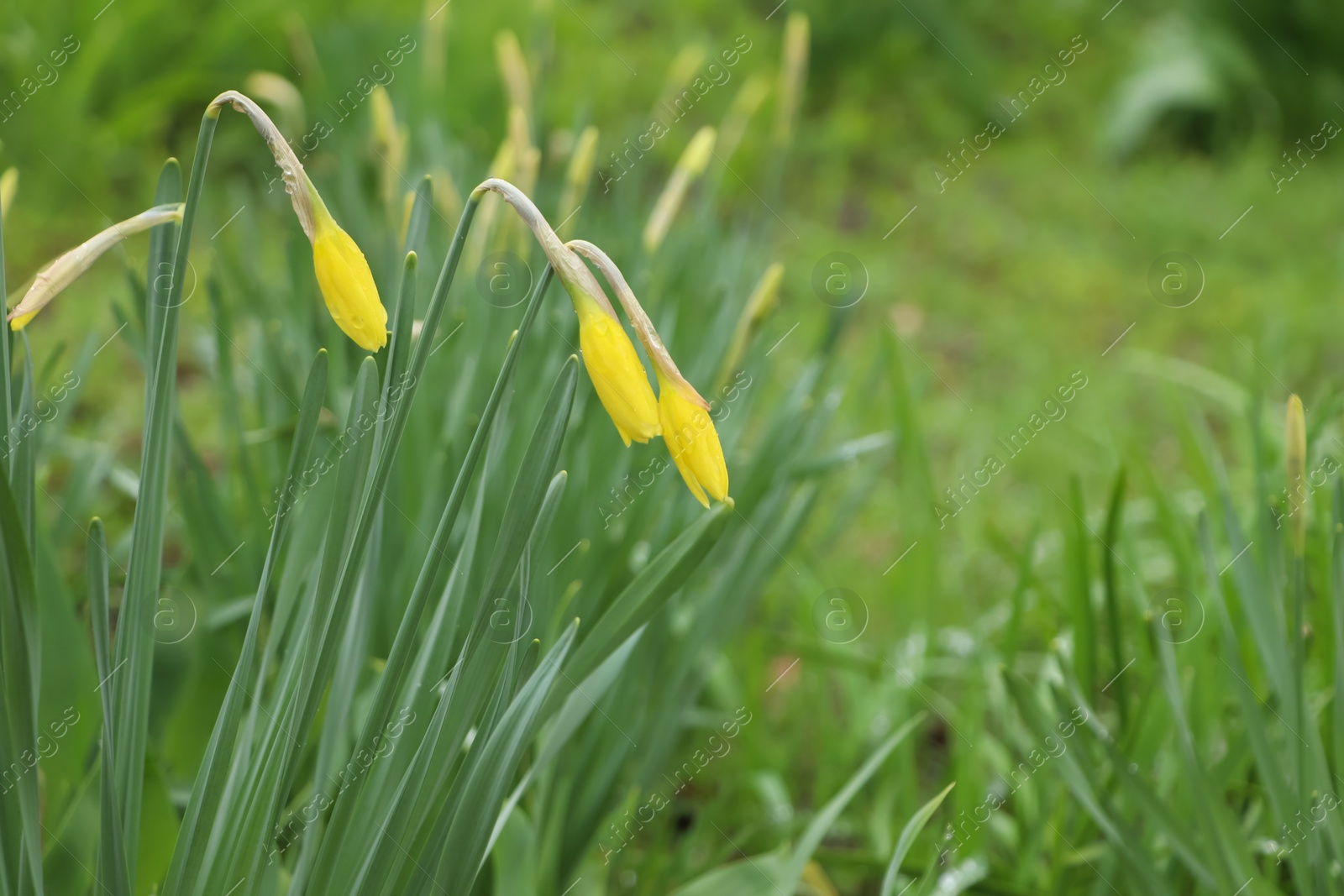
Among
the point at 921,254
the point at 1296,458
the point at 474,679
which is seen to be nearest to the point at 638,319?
the point at 474,679

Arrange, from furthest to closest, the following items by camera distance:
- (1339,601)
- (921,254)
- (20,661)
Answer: (921,254) < (1339,601) < (20,661)

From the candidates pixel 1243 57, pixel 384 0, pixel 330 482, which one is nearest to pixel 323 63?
pixel 384 0

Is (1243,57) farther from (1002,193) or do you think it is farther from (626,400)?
(626,400)

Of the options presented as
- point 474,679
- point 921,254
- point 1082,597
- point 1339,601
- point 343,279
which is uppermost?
point 343,279

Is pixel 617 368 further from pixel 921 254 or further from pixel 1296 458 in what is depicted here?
pixel 921 254

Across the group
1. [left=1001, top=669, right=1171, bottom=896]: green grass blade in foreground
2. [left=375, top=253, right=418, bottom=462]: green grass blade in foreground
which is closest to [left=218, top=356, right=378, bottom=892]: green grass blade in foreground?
[left=375, top=253, right=418, bottom=462]: green grass blade in foreground

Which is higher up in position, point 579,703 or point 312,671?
point 312,671
